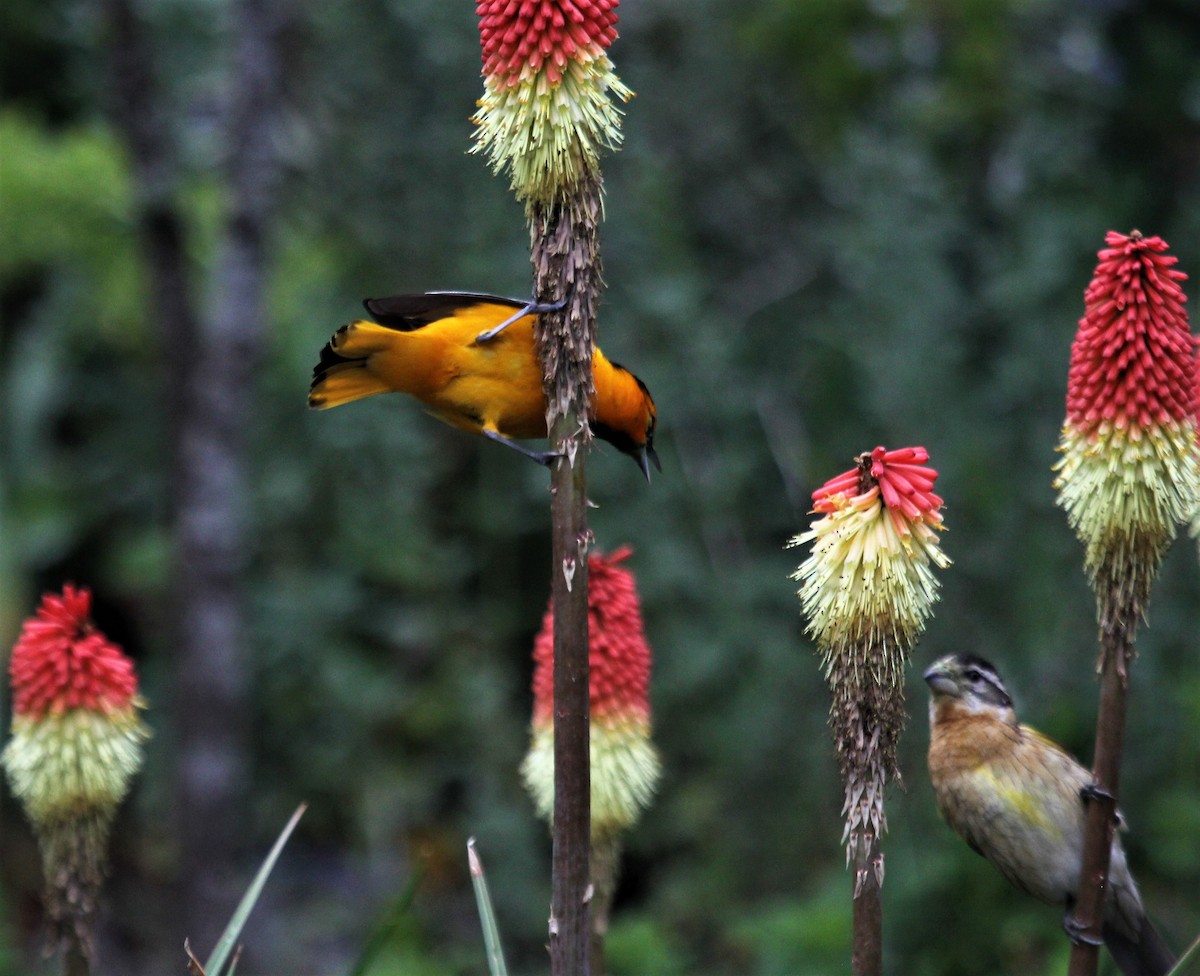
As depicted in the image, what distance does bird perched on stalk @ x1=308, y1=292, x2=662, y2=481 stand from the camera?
10.5 feet

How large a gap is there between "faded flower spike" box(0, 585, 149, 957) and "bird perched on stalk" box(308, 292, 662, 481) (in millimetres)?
848

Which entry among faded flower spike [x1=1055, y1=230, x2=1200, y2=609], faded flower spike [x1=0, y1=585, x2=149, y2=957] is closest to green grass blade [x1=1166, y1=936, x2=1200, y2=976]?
faded flower spike [x1=1055, y1=230, x2=1200, y2=609]

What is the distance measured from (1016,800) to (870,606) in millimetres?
1153

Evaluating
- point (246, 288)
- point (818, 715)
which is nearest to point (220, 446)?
point (246, 288)

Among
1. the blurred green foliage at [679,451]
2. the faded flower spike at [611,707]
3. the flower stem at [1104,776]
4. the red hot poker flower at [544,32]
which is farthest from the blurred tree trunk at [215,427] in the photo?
the flower stem at [1104,776]

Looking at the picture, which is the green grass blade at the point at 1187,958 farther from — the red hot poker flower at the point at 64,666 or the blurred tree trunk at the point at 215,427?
the blurred tree trunk at the point at 215,427

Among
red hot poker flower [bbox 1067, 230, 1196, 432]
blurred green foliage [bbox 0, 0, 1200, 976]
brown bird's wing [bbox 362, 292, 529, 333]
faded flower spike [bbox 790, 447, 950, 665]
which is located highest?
blurred green foliage [bbox 0, 0, 1200, 976]

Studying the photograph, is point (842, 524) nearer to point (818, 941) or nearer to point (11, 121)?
point (818, 941)

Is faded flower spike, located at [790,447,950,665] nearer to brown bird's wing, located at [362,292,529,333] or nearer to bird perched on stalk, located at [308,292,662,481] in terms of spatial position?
bird perched on stalk, located at [308,292,662,481]

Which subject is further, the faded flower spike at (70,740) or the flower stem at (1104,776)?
the faded flower spike at (70,740)

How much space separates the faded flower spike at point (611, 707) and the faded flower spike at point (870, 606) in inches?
27.9

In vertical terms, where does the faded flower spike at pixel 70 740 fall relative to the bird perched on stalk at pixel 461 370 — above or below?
below

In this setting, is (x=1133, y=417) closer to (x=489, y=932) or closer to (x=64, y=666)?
(x=489, y=932)

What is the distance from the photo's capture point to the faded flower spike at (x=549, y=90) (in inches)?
94.7
